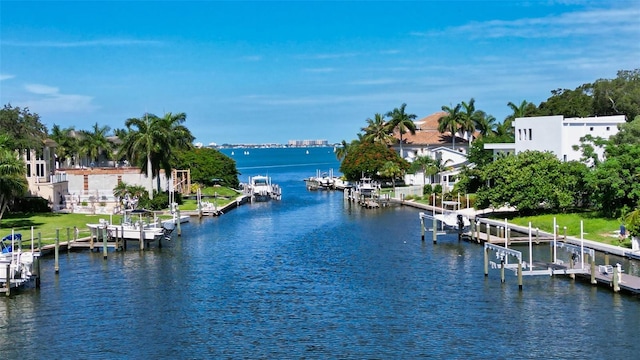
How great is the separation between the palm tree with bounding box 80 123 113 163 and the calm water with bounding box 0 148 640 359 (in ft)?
242

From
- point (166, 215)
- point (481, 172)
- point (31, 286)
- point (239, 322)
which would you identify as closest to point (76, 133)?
point (166, 215)

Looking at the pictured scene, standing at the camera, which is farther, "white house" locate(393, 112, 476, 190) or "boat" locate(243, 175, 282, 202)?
"white house" locate(393, 112, 476, 190)

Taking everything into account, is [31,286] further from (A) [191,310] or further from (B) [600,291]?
(B) [600,291]

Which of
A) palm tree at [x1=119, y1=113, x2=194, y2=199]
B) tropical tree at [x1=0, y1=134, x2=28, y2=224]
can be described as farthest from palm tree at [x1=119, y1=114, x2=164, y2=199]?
tropical tree at [x1=0, y1=134, x2=28, y2=224]

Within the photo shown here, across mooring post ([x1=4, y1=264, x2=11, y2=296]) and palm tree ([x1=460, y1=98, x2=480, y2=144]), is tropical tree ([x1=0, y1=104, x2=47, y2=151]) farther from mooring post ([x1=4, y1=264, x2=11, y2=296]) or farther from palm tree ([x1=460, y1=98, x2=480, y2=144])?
palm tree ([x1=460, y1=98, x2=480, y2=144])

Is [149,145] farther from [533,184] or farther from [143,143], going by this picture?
[533,184]

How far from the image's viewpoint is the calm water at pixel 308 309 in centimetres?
3575

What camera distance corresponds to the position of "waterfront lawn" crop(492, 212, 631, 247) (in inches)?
2355

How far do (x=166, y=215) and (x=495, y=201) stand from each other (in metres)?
34.4

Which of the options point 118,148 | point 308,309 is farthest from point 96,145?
point 308,309

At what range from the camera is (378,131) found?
151 m

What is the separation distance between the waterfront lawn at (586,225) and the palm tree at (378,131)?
7552 centimetres

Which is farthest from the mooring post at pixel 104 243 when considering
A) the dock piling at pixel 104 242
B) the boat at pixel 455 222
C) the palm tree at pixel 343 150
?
the palm tree at pixel 343 150

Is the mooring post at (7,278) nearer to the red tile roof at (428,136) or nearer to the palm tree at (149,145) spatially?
the palm tree at (149,145)
